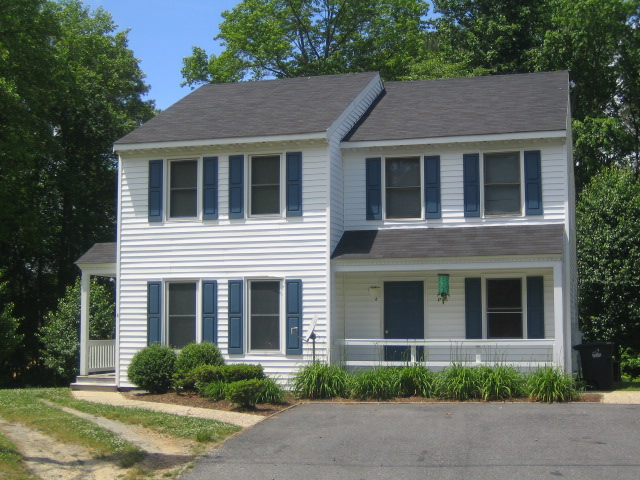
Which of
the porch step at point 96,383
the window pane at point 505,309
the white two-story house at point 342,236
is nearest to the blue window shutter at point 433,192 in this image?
the white two-story house at point 342,236

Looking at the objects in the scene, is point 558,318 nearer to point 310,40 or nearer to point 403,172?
point 403,172

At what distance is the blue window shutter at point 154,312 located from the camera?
19328 millimetres

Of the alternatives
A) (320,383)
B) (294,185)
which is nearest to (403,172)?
(294,185)

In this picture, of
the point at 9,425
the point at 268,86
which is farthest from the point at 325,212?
the point at 9,425

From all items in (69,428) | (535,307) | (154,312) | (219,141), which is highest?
(219,141)

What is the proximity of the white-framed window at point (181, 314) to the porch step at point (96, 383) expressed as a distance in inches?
69.8

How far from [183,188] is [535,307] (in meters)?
8.44

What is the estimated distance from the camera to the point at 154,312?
19.4 meters

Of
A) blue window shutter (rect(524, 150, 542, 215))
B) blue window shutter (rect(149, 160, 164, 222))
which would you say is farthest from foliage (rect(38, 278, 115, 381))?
blue window shutter (rect(524, 150, 542, 215))

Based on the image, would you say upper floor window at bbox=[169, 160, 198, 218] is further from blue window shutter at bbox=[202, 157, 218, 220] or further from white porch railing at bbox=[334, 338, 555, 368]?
white porch railing at bbox=[334, 338, 555, 368]

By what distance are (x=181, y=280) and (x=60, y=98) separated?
604 inches

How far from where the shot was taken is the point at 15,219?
29.9 meters

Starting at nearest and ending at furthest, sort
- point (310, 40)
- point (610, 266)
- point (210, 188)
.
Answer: point (210, 188), point (610, 266), point (310, 40)

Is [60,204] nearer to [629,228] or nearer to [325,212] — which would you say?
[325,212]
